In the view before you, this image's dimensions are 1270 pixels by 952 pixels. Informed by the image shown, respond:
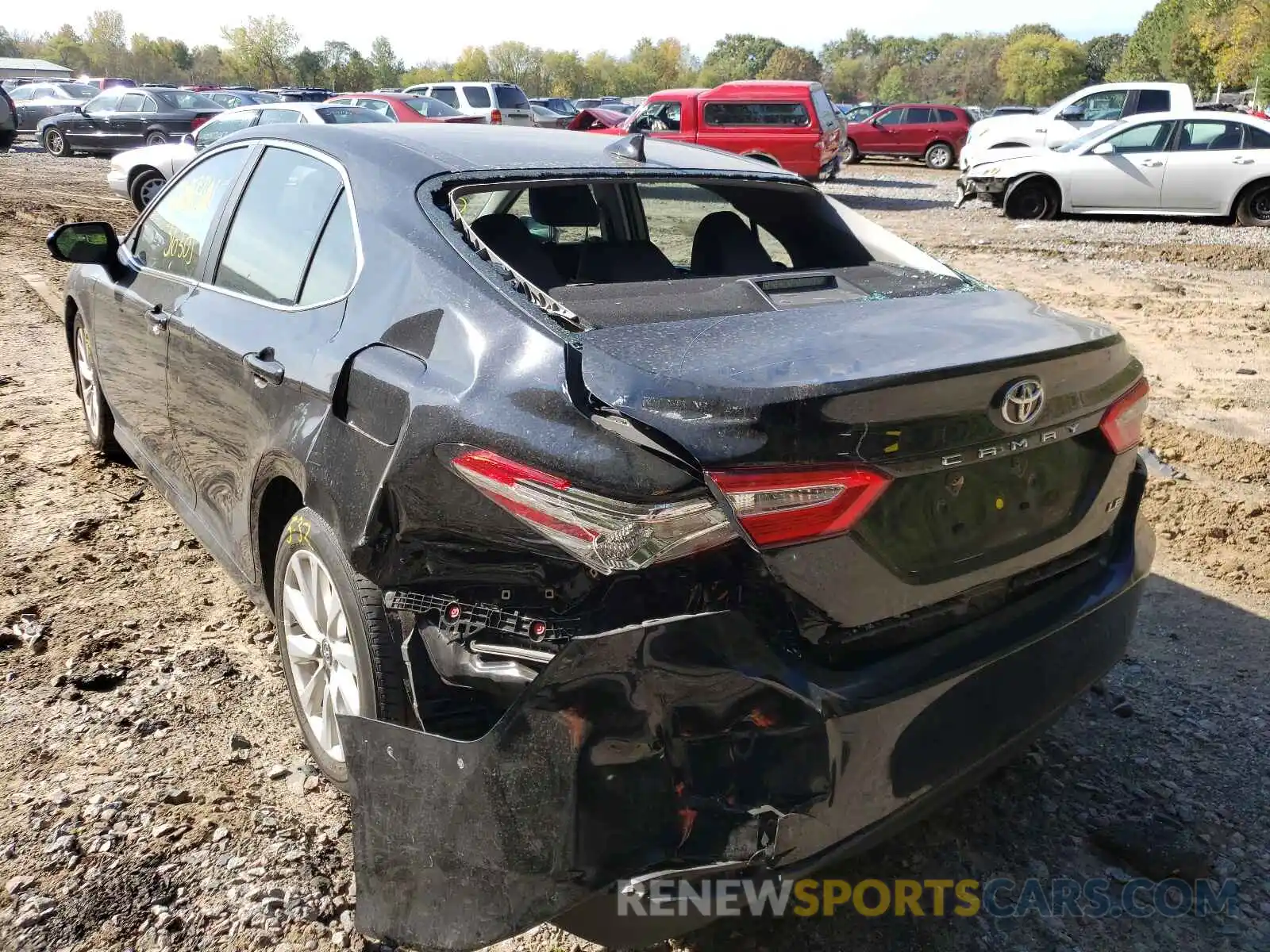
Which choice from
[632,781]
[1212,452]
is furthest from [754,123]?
[632,781]

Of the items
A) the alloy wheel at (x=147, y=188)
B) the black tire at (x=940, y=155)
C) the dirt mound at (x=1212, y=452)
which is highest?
the alloy wheel at (x=147, y=188)

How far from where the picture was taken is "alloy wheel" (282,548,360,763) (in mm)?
2490

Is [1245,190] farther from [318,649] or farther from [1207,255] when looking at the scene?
[318,649]

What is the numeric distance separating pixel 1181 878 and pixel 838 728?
4.24 ft

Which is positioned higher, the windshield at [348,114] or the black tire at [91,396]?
the windshield at [348,114]

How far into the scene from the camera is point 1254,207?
1437cm

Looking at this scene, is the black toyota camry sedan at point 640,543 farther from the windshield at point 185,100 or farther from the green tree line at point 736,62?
the green tree line at point 736,62

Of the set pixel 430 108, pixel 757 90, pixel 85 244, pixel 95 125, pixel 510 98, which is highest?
pixel 757 90

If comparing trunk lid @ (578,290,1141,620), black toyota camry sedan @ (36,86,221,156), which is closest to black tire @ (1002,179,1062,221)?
trunk lid @ (578,290,1141,620)

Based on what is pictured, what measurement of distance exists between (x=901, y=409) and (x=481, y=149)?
1.63m

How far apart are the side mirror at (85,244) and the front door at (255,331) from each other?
0.89 m

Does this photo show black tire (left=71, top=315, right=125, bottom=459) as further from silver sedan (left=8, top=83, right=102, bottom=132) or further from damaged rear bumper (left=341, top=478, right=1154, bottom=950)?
silver sedan (left=8, top=83, right=102, bottom=132)

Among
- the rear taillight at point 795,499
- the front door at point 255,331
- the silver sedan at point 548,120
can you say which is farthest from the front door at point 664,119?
the rear taillight at point 795,499

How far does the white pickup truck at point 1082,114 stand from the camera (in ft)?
63.0
